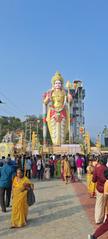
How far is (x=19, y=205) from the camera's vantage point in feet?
29.9

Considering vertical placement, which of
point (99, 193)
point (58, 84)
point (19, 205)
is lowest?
point (19, 205)

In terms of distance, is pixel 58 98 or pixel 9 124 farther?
pixel 9 124

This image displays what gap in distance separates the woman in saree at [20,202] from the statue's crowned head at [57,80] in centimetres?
4492

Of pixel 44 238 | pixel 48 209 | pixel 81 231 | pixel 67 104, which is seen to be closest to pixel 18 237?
pixel 44 238

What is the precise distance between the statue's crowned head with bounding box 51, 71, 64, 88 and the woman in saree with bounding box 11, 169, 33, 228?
4492cm

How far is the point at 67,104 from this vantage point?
56.2 metres

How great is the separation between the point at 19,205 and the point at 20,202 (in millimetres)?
68

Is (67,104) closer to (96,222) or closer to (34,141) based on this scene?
(34,141)

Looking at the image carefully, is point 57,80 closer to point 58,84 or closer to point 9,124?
point 58,84

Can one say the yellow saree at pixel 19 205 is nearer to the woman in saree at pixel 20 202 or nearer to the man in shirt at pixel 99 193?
the woman in saree at pixel 20 202

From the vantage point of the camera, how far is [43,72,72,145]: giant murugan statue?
2135 inches

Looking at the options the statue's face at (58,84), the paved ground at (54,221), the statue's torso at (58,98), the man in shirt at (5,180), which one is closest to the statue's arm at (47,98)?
the statue's torso at (58,98)

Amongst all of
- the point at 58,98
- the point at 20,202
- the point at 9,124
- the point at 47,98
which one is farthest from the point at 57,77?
the point at 20,202

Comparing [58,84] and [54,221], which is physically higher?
[58,84]
